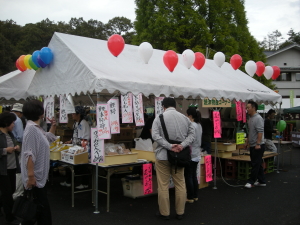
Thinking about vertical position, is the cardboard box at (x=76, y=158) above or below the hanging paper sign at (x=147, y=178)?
above

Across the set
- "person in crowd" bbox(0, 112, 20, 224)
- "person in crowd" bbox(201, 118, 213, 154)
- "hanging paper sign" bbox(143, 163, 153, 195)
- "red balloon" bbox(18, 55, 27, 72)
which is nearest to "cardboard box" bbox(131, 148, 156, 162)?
"hanging paper sign" bbox(143, 163, 153, 195)

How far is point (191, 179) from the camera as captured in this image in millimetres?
5324

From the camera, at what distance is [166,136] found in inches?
171

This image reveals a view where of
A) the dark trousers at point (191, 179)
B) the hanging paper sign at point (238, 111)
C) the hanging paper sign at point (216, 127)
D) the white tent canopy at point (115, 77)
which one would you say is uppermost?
the white tent canopy at point (115, 77)

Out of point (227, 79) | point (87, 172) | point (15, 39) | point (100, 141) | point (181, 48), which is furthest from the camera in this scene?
point (15, 39)

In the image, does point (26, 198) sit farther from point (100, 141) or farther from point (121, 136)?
point (121, 136)

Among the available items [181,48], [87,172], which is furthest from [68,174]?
[181,48]

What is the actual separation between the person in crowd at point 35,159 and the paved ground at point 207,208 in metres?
1.52

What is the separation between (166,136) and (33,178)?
200 centimetres

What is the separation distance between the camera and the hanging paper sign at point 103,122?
459 centimetres

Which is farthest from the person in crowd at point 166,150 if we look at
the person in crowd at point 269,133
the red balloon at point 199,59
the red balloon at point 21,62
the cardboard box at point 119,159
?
the person in crowd at point 269,133

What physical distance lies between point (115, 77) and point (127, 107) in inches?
21.8

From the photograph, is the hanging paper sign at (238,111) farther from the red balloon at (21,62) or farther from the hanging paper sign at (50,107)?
the red balloon at (21,62)

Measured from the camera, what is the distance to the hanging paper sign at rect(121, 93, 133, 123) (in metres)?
5.02
